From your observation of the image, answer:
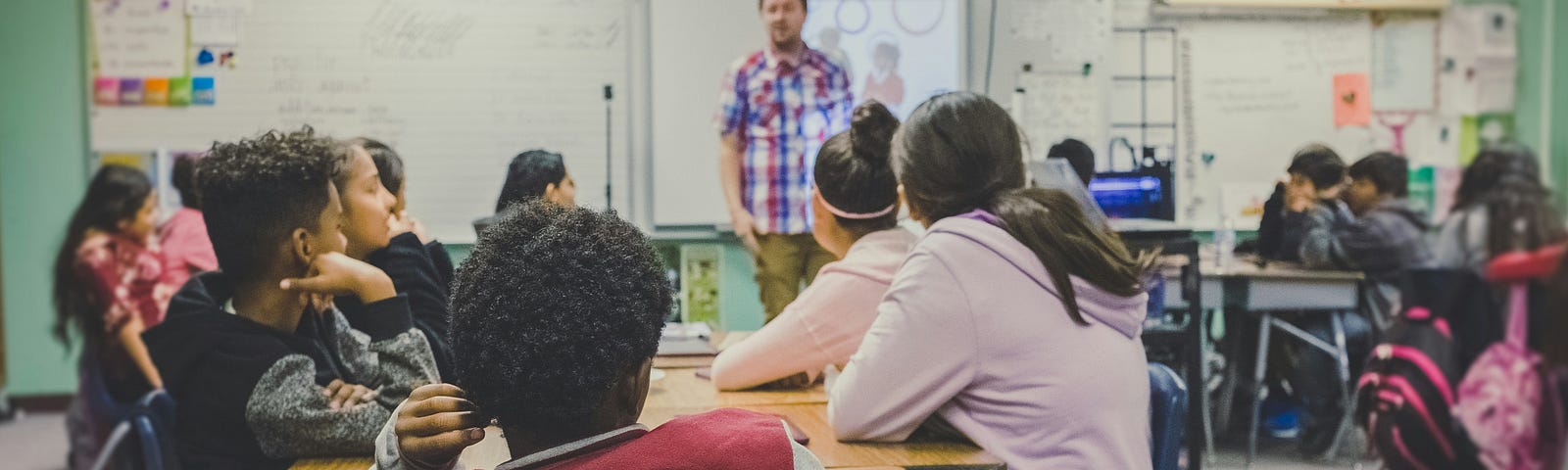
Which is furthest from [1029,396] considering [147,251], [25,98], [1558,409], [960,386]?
[25,98]

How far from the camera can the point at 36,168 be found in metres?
2.98

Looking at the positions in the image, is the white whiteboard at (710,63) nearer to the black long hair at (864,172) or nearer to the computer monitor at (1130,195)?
the computer monitor at (1130,195)

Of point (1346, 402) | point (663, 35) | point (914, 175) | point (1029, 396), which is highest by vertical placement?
point (663, 35)

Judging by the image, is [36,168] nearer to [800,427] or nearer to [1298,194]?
[800,427]

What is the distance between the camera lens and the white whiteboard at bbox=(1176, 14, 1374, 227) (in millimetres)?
5180

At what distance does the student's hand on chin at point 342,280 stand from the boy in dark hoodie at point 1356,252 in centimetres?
328

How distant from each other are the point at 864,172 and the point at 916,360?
612mm

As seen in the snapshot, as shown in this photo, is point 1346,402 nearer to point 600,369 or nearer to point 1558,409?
point 1558,409

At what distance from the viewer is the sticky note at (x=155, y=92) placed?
448cm

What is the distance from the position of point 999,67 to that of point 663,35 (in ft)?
4.63

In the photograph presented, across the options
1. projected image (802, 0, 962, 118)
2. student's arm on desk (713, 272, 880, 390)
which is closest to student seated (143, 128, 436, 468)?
student's arm on desk (713, 272, 880, 390)

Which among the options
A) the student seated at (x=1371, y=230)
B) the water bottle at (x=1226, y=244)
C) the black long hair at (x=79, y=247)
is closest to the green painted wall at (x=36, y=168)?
the black long hair at (x=79, y=247)

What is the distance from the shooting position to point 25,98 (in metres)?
3.07

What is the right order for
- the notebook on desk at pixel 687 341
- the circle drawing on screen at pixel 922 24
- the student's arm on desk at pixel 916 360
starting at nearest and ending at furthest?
1. the student's arm on desk at pixel 916 360
2. the notebook on desk at pixel 687 341
3. the circle drawing on screen at pixel 922 24
